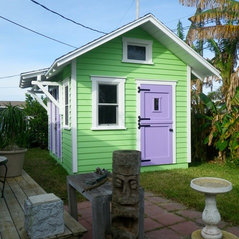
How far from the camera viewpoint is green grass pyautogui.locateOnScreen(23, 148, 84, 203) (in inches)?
206

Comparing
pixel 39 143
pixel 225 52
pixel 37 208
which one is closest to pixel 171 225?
pixel 37 208

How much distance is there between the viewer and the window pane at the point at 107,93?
22.1 feet

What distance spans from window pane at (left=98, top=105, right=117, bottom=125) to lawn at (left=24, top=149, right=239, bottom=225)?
1730 millimetres

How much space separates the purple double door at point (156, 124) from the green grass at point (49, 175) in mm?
2412

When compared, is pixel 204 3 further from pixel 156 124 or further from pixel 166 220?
pixel 166 220

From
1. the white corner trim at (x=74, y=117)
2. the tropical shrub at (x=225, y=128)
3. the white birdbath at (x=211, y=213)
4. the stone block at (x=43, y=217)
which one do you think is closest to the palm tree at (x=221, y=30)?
the tropical shrub at (x=225, y=128)

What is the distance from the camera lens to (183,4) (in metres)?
12.0

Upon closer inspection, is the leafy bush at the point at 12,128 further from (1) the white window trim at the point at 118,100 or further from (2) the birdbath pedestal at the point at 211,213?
(2) the birdbath pedestal at the point at 211,213

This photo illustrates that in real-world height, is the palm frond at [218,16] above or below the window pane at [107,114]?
above

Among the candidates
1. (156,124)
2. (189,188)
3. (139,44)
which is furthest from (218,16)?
(189,188)

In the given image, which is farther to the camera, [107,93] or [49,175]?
[107,93]

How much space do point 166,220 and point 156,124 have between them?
3.79m

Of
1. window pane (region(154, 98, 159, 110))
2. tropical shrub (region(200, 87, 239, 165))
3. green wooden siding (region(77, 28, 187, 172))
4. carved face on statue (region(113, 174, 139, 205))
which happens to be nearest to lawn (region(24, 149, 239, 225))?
tropical shrub (region(200, 87, 239, 165))

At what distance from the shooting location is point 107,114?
6793 mm
